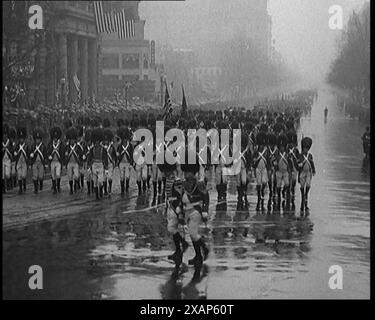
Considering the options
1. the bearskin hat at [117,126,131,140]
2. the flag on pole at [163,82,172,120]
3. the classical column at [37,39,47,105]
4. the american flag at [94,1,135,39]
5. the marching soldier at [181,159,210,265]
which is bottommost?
the marching soldier at [181,159,210,265]

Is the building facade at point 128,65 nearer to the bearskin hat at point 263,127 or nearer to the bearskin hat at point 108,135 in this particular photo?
the bearskin hat at point 108,135

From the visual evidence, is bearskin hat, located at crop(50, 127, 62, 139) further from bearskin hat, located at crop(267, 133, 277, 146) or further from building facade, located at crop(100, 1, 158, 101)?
bearskin hat, located at crop(267, 133, 277, 146)

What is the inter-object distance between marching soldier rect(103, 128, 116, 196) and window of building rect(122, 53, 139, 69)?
1688mm

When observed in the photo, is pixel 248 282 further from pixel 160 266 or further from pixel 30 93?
pixel 30 93

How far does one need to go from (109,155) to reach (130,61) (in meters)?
2.34

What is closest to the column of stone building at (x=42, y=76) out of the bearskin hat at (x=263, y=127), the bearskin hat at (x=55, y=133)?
the bearskin hat at (x=55, y=133)

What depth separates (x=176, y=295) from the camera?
12.0 meters

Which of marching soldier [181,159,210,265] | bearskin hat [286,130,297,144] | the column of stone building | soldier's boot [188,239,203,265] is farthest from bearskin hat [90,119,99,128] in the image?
soldier's boot [188,239,203,265]

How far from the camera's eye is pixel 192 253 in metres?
14.2

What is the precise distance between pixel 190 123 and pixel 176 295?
7.98 meters

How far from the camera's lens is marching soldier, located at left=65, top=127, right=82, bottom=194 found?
19.6 m

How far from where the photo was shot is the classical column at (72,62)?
20016 mm

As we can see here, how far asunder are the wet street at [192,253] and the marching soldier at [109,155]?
54cm
